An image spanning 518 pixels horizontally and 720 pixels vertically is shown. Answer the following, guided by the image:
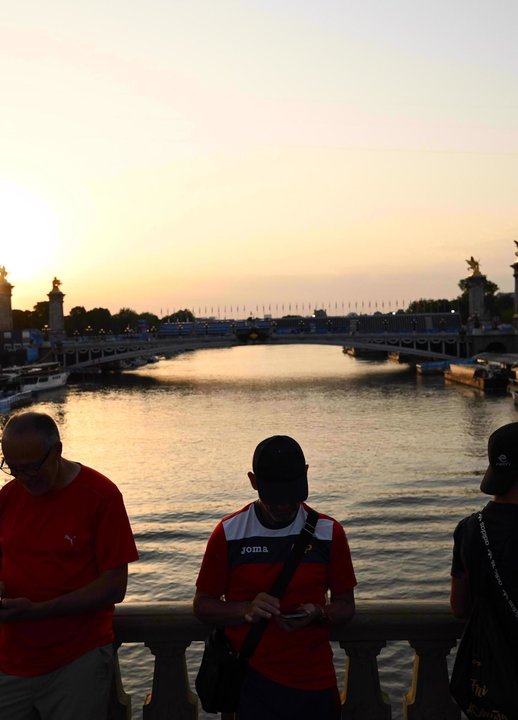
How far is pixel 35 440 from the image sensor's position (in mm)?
3598

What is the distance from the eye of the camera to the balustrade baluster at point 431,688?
4059 millimetres

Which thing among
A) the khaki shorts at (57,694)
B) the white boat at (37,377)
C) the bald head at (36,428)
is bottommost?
the white boat at (37,377)

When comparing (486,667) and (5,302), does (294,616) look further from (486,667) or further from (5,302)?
(5,302)

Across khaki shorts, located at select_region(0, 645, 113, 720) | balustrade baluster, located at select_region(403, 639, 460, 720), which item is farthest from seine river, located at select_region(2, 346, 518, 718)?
khaki shorts, located at select_region(0, 645, 113, 720)

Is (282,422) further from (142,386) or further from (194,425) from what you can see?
(142,386)

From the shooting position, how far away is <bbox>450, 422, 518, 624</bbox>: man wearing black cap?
3164mm

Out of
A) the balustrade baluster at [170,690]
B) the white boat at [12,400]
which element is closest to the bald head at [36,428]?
the balustrade baluster at [170,690]

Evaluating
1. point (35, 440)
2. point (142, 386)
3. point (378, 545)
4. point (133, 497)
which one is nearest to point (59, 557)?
point (35, 440)

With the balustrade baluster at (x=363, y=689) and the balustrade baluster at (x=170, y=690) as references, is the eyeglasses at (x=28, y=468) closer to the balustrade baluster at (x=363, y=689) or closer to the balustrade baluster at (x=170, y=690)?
the balustrade baluster at (x=170, y=690)

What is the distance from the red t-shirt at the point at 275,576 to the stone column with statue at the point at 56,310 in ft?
363

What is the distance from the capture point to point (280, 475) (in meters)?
3.37

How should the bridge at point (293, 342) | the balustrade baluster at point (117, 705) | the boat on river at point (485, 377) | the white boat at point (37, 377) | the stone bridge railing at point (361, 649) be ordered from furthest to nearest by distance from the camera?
the bridge at point (293, 342)
the white boat at point (37, 377)
the boat on river at point (485, 377)
the balustrade baluster at point (117, 705)
the stone bridge railing at point (361, 649)

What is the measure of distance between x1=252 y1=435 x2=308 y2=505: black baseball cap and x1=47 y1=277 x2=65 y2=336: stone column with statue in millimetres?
110850

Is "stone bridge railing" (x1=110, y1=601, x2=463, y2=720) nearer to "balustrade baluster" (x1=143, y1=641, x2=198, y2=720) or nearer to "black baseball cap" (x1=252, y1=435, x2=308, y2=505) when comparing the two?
"balustrade baluster" (x1=143, y1=641, x2=198, y2=720)
